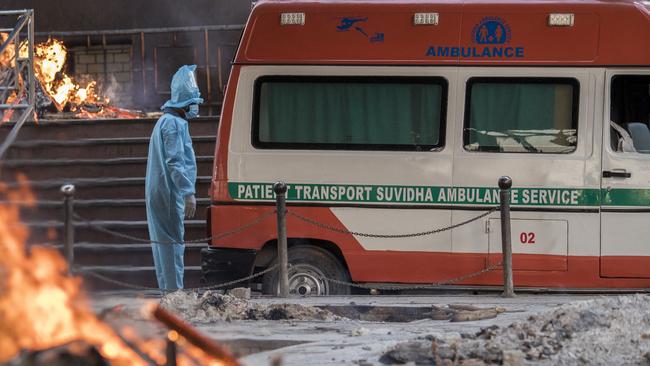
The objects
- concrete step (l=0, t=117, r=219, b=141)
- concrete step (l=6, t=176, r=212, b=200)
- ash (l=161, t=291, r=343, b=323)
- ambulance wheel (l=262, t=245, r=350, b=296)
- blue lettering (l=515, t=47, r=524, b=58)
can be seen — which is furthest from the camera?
concrete step (l=0, t=117, r=219, b=141)

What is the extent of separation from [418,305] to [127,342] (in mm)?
4693

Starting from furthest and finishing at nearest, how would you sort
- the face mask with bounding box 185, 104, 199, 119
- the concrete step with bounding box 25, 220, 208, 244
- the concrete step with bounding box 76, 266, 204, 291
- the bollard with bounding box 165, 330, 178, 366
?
the concrete step with bounding box 25, 220, 208, 244
the concrete step with bounding box 76, 266, 204, 291
the face mask with bounding box 185, 104, 199, 119
the bollard with bounding box 165, 330, 178, 366

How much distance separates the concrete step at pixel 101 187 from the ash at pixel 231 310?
4102mm

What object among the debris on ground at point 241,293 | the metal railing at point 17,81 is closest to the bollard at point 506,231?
the debris on ground at point 241,293

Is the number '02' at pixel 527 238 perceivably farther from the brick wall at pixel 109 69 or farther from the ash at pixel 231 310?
the brick wall at pixel 109 69

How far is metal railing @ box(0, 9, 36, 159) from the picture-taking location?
557 inches

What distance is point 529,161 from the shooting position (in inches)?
400

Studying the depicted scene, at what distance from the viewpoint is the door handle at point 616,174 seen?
32.9ft

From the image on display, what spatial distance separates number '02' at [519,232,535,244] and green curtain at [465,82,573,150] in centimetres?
78

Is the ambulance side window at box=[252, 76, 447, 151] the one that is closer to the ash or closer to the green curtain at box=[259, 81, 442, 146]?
the green curtain at box=[259, 81, 442, 146]

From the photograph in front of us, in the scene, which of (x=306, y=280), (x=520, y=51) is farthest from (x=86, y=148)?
(x=520, y=51)

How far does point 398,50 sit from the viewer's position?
33.8 feet

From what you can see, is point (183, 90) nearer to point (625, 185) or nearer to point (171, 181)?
point (171, 181)

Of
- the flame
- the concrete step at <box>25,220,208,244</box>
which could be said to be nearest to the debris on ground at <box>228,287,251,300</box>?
the concrete step at <box>25,220,208,244</box>
